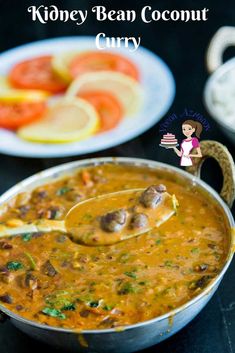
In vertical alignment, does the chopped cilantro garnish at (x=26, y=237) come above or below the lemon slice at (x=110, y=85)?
below

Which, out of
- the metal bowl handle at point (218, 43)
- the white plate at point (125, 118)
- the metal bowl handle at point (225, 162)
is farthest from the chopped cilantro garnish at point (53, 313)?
the metal bowl handle at point (218, 43)

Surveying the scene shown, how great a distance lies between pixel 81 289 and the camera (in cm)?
164

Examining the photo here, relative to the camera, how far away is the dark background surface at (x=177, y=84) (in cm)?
175

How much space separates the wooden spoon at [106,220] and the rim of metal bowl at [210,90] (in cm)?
41

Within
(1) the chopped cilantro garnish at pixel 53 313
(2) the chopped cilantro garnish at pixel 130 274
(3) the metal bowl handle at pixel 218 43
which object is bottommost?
(1) the chopped cilantro garnish at pixel 53 313

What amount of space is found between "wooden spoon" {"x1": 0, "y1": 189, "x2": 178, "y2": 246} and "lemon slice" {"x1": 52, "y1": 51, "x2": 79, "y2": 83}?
1.07 meters

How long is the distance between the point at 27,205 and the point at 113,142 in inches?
25.4

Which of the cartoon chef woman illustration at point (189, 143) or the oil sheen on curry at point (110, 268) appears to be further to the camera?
the cartoon chef woman illustration at point (189, 143)

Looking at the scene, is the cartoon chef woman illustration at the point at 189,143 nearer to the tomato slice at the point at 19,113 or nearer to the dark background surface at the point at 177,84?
the dark background surface at the point at 177,84

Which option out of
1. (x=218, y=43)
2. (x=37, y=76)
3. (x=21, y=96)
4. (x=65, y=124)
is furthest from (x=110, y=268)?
(x=37, y=76)

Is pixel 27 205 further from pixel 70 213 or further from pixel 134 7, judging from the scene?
pixel 134 7

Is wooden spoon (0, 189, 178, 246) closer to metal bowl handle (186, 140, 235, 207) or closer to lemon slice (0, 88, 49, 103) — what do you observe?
metal bowl handle (186, 140, 235, 207)

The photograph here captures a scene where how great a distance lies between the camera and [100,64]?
9.71 feet

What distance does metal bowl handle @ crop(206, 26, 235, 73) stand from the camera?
249cm
